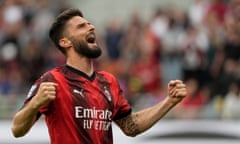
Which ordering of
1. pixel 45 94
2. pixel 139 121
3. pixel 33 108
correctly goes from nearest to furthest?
pixel 45 94 < pixel 33 108 < pixel 139 121

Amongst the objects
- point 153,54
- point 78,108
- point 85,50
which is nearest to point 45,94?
point 78,108

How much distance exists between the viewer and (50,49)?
16.3 meters

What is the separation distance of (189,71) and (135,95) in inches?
34.1

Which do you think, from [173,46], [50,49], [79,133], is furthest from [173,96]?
[50,49]

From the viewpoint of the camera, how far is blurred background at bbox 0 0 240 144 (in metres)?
12.8

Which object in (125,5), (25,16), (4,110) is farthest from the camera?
(125,5)

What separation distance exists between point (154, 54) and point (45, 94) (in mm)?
8242

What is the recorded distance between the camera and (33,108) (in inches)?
284

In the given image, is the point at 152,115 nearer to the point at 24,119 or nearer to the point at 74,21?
the point at 74,21

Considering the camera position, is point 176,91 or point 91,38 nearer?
point 176,91

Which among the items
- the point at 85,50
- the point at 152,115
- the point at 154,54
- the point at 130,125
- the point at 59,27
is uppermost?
the point at 59,27

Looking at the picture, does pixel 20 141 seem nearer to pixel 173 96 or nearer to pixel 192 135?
pixel 192 135

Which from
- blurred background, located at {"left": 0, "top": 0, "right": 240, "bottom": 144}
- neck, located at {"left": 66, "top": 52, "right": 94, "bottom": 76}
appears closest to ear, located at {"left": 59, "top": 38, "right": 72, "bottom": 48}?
neck, located at {"left": 66, "top": 52, "right": 94, "bottom": 76}

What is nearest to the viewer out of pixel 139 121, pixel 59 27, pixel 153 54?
pixel 59 27
